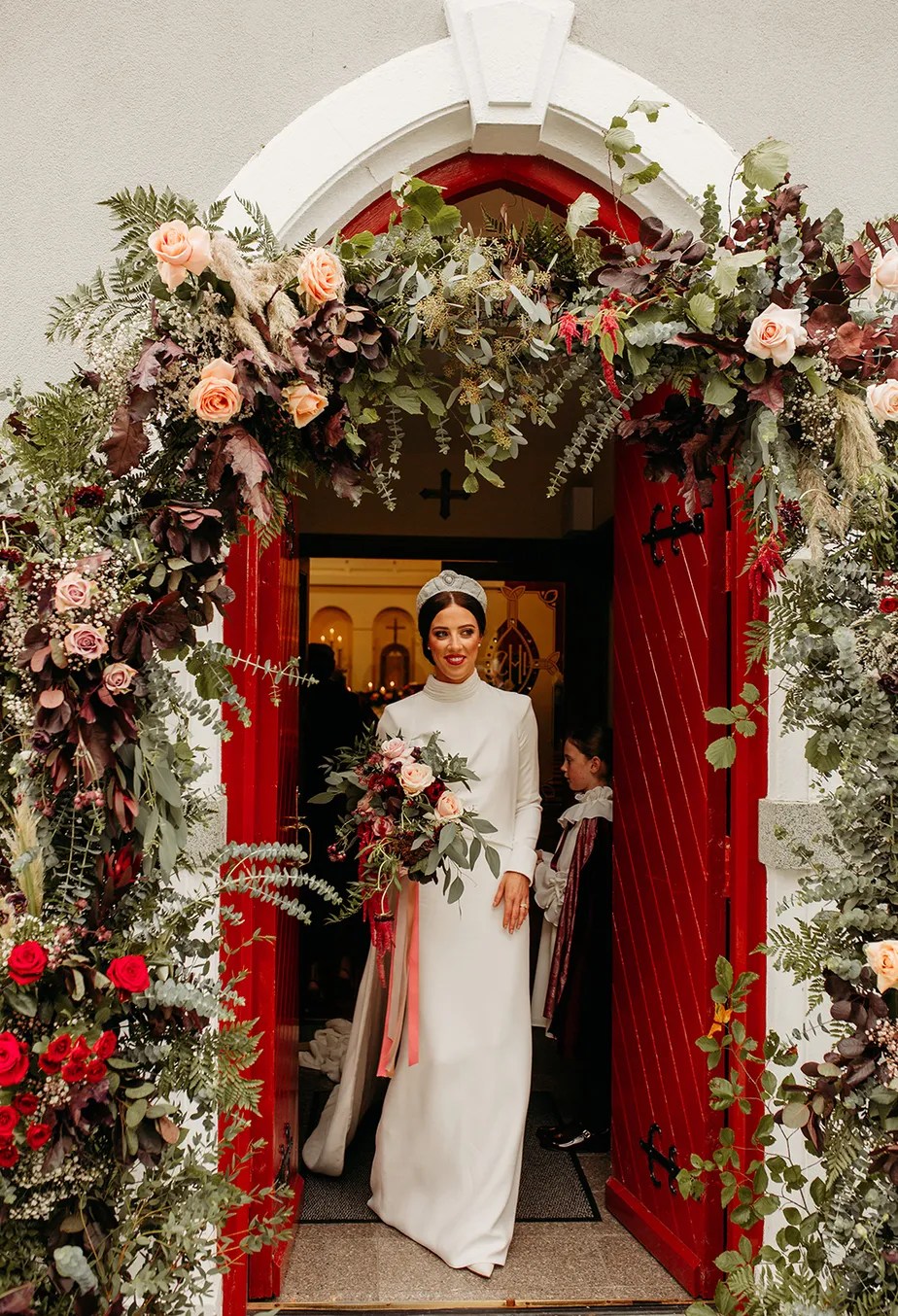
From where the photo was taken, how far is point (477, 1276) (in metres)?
3.51

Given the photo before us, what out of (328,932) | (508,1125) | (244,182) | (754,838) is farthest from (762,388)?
(328,932)

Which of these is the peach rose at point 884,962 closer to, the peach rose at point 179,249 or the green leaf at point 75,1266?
the green leaf at point 75,1266

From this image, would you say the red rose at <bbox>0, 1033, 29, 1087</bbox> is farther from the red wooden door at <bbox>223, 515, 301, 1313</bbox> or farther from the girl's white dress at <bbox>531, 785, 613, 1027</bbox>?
the girl's white dress at <bbox>531, 785, 613, 1027</bbox>

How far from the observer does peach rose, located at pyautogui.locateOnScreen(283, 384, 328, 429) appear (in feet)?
7.33

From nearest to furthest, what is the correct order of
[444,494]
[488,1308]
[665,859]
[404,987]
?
[488,1308], [665,859], [404,987], [444,494]

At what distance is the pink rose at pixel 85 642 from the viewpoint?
79.7 inches

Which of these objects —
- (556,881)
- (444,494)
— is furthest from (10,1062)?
(444,494)

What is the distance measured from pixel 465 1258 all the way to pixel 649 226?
10.5ft

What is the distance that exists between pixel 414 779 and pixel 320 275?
1.77 meters

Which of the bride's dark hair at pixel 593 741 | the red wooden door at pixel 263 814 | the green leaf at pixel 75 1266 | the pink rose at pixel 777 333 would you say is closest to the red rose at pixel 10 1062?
the green leaf at pixel 75 1266

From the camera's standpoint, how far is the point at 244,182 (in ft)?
10.2

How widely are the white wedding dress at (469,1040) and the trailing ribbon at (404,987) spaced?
0.17 feet

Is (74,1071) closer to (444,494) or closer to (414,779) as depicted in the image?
(414,779)

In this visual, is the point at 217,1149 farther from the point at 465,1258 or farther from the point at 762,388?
the point at 762,388
